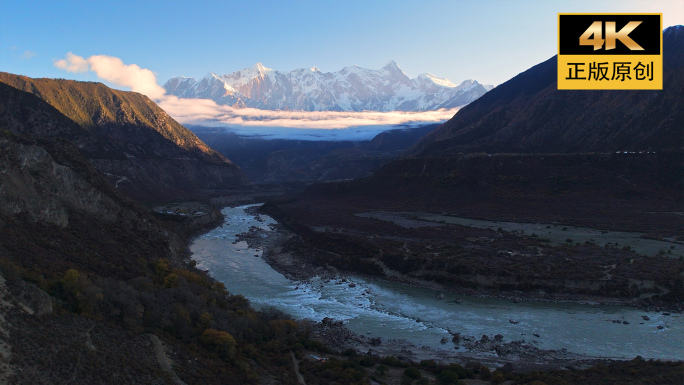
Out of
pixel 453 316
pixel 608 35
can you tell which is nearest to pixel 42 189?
pixel 453 316

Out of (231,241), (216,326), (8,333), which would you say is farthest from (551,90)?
(8,333)

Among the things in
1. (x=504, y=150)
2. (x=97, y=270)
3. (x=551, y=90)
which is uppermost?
(x=551, y=90)

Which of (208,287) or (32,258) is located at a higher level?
(32,258)

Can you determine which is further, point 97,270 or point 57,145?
point 57,145

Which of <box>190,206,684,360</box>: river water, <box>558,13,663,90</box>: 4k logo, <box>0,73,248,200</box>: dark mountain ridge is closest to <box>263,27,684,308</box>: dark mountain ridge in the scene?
<box>190,206,684,360</box>: river water

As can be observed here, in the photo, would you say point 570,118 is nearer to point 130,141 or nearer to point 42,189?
point 42,189

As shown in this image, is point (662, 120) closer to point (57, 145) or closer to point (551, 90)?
point (551, 90)

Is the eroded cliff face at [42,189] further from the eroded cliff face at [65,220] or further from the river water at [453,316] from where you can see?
the river water at [453,316]

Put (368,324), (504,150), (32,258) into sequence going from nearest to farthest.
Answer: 1. (32,258)
2. (368,324)
3. (504,150)
